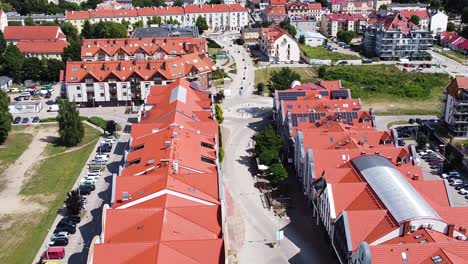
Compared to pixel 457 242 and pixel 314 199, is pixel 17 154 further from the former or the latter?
pixel 457 242

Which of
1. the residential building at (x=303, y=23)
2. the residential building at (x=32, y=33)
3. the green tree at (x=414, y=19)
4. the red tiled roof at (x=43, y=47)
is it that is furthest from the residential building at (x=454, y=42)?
the residential building at (x=32, y=33)

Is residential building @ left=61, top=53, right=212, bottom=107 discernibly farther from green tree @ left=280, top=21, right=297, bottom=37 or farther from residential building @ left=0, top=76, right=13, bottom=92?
green tree @ left=280, top=21, right=297, bottom=37

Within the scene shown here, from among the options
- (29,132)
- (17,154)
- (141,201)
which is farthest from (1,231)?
(29,132)

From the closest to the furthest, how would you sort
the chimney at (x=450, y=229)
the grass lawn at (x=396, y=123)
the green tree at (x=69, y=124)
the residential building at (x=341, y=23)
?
the chimney at (x=450, y=229), the green tree at (x=69, y=124), the grass lawn at (x=396, y=123), the residential building at (x=341, y=23)

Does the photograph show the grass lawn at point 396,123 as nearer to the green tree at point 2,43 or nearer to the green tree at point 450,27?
the green tree at point 450,27

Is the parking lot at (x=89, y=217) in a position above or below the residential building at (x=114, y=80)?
below

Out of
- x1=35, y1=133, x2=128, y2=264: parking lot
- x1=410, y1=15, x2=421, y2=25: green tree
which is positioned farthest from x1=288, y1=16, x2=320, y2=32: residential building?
x1=35, y1=133, x2=128, y2=264: parking lot

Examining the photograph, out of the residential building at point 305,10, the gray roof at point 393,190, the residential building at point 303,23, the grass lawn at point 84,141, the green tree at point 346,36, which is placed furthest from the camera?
the residential building at point 305,10
